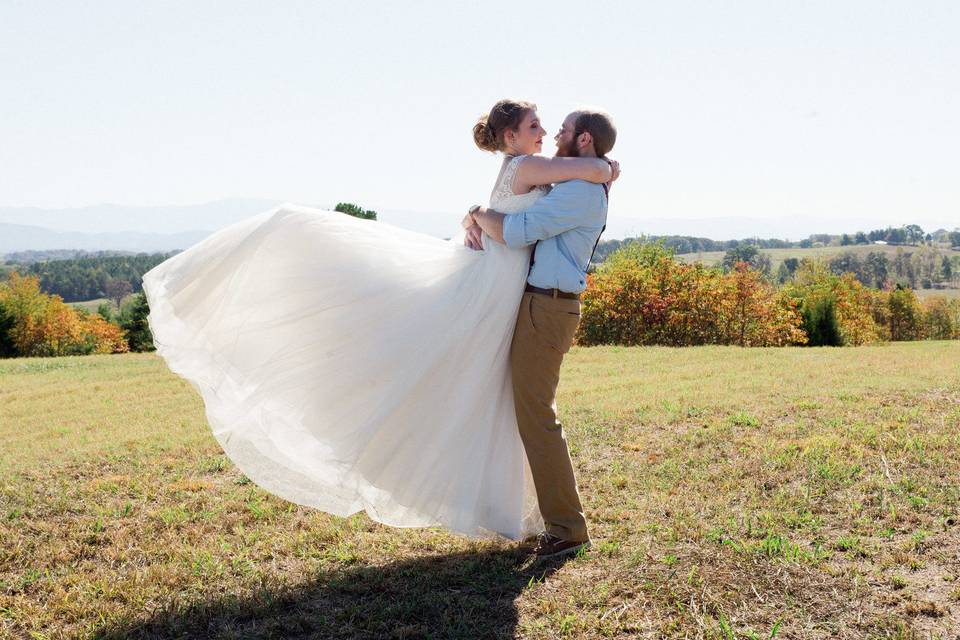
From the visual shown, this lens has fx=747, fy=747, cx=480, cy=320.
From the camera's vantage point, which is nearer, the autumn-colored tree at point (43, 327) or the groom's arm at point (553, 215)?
the groom's arm at point (553, 215)

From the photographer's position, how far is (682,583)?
→ 455 centimetres

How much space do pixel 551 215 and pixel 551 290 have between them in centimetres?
51

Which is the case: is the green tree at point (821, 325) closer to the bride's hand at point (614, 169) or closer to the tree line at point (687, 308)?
the tree line at point (687, 308)

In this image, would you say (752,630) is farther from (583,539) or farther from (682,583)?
(583,539)

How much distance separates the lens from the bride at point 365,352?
462cm

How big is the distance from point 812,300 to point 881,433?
4266cm

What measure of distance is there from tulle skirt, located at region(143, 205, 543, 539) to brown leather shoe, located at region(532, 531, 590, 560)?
34 centimetres

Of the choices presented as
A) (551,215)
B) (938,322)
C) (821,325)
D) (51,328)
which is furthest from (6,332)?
(938,322)

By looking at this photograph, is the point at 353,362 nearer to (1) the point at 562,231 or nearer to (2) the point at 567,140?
(1) the point at 562,231

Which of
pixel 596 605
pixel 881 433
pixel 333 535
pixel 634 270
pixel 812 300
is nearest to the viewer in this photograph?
pixel 596 605

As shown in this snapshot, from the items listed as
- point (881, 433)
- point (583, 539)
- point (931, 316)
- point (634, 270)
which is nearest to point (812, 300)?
point (634, 270)

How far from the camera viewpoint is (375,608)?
4.38 meters

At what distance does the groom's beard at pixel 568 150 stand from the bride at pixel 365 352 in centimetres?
14

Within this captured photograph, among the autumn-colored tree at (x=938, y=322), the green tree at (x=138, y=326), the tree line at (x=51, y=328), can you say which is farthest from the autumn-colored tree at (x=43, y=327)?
the autumn-colored tree at (x=938, y=322)
